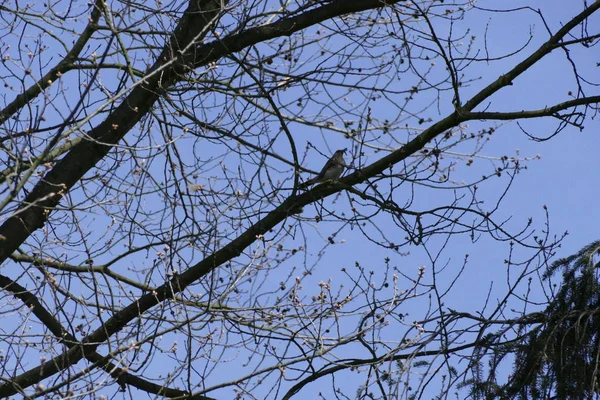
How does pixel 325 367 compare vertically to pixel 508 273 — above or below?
below

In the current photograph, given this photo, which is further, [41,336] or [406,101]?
[406,101]

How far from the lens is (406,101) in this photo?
5.82 m

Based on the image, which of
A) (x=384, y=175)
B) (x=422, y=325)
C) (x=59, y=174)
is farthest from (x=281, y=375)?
(x=59, y=174)

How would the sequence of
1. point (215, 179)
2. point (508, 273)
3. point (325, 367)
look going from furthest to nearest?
1. point (215, 179)
2. point (325, 367)
3. point (508, 273)

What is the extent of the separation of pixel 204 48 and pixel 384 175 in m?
1.53

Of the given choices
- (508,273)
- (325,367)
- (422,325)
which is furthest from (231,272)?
(508,273)

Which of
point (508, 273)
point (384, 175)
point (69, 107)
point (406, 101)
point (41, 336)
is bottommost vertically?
point (41, 336)

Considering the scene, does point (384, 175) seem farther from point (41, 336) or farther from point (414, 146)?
point (41, 336)

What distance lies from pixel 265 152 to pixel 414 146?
97cm

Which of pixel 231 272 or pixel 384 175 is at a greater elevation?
pixel 384 175

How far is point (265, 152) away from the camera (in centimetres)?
527

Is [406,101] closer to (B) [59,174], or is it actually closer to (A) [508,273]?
(A) [508,273]

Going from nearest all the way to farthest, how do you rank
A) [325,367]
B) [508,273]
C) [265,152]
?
[508,273] → [325,367] → [265,152]

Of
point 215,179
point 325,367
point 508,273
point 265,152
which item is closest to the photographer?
point 508,273
